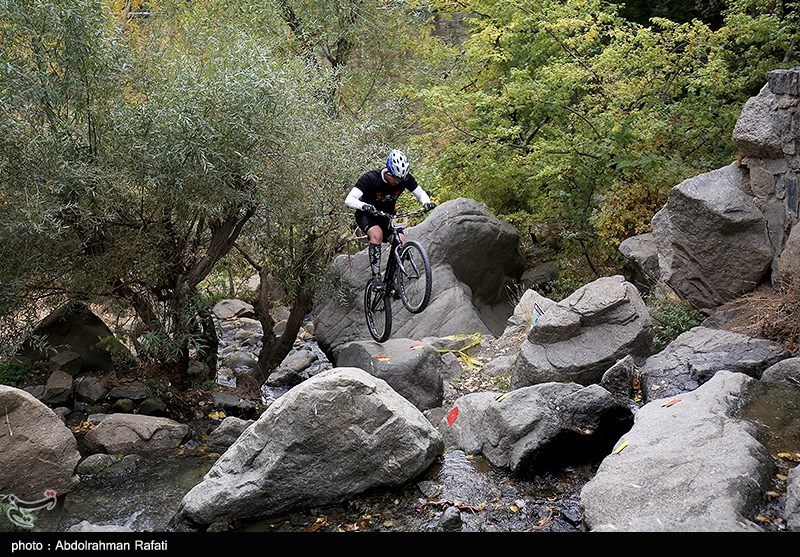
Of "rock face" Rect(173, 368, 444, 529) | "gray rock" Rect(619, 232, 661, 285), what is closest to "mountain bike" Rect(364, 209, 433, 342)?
"rock face" Rect(173, 368, 444, 529)

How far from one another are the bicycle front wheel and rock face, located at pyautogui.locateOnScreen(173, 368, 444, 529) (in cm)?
256

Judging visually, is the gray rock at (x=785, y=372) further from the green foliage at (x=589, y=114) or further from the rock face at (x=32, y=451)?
the rock face at (x=32, y=451)

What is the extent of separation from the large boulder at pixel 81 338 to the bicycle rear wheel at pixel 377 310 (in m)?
3.60

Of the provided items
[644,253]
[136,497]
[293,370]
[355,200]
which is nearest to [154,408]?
[136,497]

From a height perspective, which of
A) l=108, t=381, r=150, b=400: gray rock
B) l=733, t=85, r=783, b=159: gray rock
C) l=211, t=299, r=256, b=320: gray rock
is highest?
l=733, t=85, r=783, b=159: gray rock

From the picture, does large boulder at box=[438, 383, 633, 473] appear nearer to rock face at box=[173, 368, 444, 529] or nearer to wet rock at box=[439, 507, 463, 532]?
rock face at box=[173, 368, 444, 529]

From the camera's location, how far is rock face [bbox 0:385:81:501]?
7.24 m

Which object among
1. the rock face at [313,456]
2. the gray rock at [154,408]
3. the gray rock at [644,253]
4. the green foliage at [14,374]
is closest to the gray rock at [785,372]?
the rock face at [313,456]

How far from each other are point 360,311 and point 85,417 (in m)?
4.50

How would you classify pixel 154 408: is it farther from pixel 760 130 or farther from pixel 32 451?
pixel 760 130

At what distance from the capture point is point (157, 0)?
14.5 meters

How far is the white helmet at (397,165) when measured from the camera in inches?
370

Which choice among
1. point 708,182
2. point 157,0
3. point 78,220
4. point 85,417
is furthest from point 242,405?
point 157,0

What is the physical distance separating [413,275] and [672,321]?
3.61 meters
